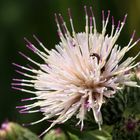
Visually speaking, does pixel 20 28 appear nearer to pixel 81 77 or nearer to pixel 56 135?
pixel 56 135

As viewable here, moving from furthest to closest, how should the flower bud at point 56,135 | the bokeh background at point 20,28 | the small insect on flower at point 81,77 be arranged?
1. the bokeh background at point 20,28
2. the flower bud at point 56,135
3. the small insect on flower at point 81,77

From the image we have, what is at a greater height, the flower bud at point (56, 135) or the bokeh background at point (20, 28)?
the bokeh background at point (20, 28)

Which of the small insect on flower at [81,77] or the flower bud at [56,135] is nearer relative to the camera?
the small insect on flower at [81,77]

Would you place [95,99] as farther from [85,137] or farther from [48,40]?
[48,40]

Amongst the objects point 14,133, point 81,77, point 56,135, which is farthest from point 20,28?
point 81,77

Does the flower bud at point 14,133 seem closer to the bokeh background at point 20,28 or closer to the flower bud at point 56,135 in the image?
the flower bud at point 56,135

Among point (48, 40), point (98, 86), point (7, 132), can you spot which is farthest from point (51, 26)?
point (98, 86)

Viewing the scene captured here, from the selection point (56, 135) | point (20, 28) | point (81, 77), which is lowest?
point (56, 135)

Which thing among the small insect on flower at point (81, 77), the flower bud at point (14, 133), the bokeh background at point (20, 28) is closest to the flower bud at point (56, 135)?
the flower bud at point (14, 133)
